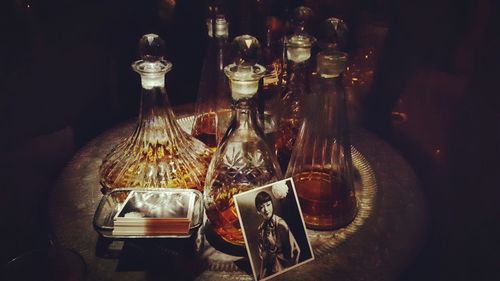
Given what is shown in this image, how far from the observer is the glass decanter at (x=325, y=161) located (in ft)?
2.64

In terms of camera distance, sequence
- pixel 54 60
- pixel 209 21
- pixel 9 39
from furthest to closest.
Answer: pixel 54 60 → pixel 9 39 → pixel 209 21

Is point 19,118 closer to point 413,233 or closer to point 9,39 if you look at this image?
point 9,39

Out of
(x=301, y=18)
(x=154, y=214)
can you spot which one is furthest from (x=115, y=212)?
(x=301, y=18)

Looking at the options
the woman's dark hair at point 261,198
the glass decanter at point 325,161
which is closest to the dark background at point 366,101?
the glass decanter at point 325,161

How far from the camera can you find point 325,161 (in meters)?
0.88

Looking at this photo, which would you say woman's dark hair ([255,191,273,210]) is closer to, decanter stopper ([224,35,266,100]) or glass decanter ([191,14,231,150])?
decanter stopper ([224,35,266,100])

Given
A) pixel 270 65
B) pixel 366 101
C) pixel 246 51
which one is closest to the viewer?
pixel 246 51

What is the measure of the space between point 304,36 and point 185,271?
0.49 meters

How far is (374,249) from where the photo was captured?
77 cm

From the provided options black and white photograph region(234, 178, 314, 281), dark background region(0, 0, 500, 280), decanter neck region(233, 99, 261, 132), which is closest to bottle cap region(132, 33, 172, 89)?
decanter neck region(233, 99, 261, 132)

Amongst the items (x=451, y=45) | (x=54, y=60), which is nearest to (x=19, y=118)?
(x=54, y=60)

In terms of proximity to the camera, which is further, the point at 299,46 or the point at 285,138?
the point at 285,138

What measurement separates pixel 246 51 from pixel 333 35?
180mm

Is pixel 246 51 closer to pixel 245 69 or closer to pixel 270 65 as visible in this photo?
pixel 245 69
